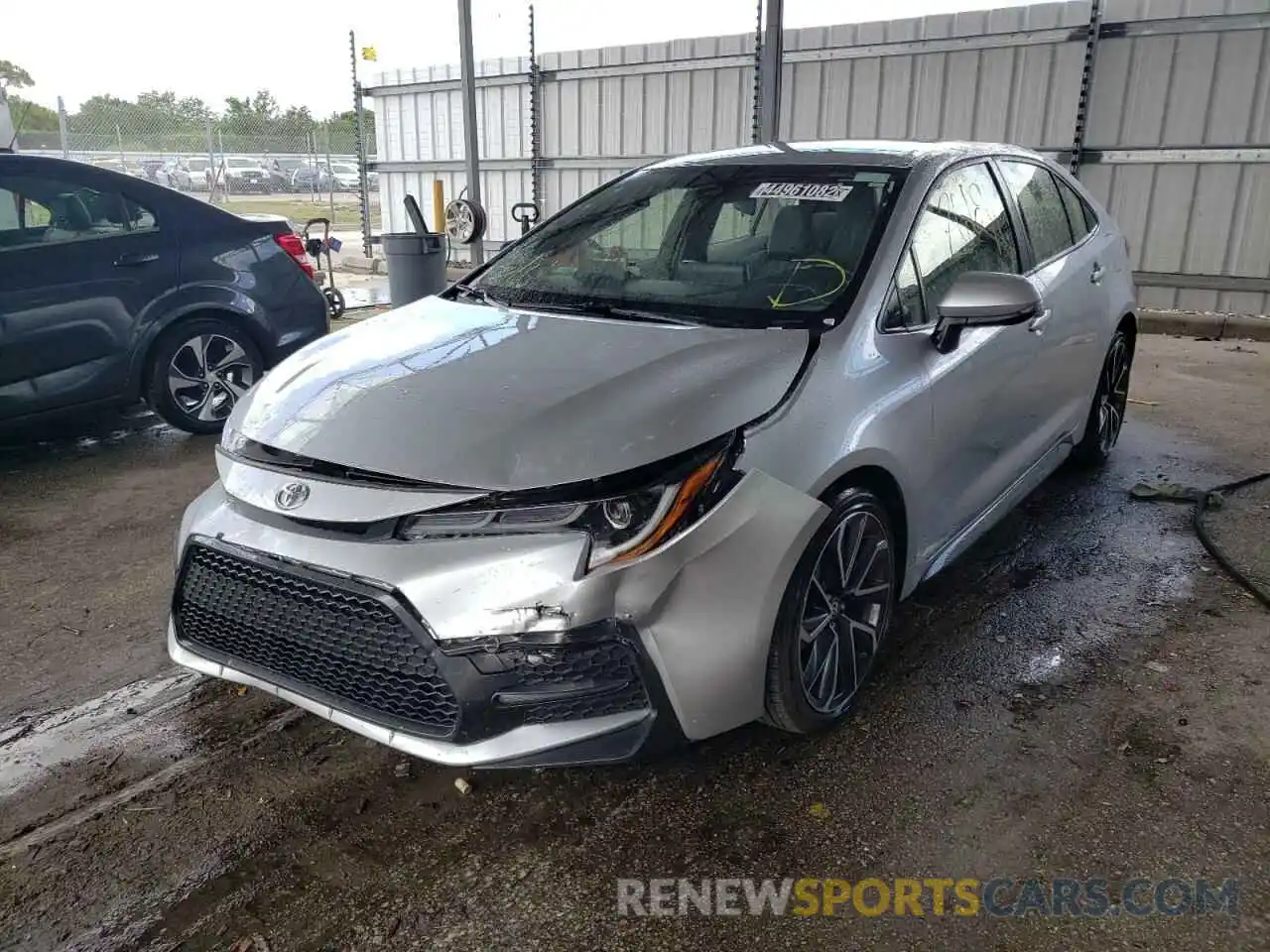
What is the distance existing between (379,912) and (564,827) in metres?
0.45

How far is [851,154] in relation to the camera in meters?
3.24

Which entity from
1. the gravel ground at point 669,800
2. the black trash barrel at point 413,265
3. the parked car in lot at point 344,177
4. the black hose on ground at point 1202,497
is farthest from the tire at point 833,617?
the parked car in lot at point 344,177

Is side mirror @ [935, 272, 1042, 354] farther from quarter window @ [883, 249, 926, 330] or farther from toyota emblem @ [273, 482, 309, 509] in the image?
toyota emblem @ [273, 482, 309, 509]

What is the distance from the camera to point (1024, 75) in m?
9.08

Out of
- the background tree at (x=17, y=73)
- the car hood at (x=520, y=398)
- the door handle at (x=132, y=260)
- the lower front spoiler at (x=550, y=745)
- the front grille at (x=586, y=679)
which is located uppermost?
the background tree at (x=17, y=73)

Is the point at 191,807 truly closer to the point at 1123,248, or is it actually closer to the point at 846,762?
the point at 846,762

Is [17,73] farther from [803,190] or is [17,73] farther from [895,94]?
[803,190]

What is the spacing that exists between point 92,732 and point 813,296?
229 centimetres

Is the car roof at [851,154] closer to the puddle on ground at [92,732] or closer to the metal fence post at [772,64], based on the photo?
the puddle on ground at [92,732]

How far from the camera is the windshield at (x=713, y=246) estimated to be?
110 inches

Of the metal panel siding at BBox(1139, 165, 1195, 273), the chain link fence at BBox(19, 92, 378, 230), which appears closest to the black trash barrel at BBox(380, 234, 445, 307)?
the metal panel siding at BBox(1139, 165, 1195, 273)

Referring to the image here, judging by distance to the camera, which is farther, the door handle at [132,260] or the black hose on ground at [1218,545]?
the door handle at [132,260]

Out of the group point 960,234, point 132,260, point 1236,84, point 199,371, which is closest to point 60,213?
point 132,260

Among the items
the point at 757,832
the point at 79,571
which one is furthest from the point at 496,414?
the point at 79,571
